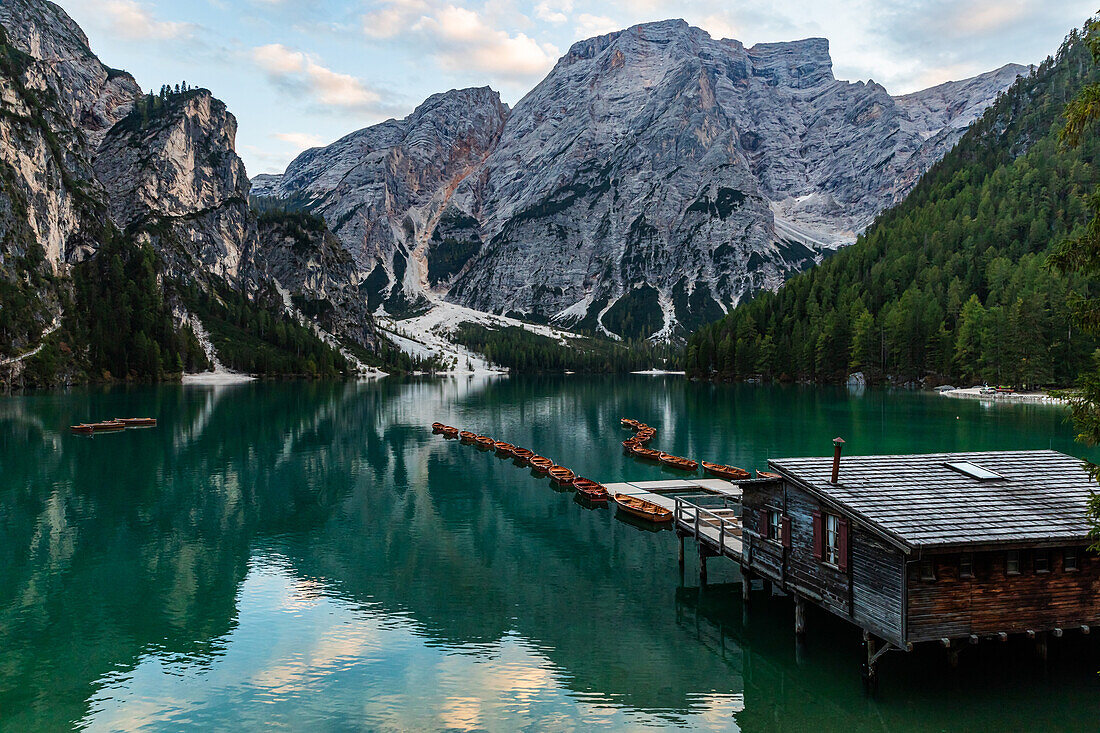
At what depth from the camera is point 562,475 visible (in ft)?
220

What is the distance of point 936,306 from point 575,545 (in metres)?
158

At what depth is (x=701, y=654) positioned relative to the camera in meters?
28.7

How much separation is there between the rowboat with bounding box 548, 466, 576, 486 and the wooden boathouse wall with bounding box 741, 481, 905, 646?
3438cm

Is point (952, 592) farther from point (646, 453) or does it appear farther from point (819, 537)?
point (646, 453)

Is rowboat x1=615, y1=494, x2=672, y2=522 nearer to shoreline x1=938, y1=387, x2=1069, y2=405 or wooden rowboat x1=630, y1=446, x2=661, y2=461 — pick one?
wooden rowboat x1=630, y1=446, x2=661, y2=461

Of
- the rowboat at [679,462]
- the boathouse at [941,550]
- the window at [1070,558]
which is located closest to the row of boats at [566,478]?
the rowboat at [679,462]

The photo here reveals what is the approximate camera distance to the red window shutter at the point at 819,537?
26609mm

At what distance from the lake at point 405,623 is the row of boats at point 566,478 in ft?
4.88

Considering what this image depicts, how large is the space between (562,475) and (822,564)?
41738mm

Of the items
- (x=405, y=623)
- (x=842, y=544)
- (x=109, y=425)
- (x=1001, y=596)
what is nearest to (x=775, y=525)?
(x=842, y=544)

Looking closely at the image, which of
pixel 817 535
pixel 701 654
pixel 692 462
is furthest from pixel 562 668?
pixel 692 462

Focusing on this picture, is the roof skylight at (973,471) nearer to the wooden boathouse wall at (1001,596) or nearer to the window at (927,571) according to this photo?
the wooden boathouse wall at (1001,596)

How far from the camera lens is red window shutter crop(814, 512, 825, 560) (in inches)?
1048

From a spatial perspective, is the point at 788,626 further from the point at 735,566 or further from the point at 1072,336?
the point at 1072,336
